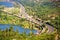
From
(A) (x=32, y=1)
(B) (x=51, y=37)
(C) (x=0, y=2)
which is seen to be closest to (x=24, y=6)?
(A) (x=32, y=1)

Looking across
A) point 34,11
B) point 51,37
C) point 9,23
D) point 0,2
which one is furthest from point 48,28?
point 0,2

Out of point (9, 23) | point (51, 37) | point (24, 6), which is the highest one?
point (24, 6)

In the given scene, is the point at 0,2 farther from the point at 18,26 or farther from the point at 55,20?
the point at 55,20

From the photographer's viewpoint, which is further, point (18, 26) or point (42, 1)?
point (42, 1)

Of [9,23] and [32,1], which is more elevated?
[32,1]

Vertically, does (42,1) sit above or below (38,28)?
above

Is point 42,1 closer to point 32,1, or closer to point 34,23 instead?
point 32,1

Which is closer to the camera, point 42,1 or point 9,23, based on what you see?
point 9,23

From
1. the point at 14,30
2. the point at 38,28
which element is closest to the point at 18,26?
the point at 14,30
